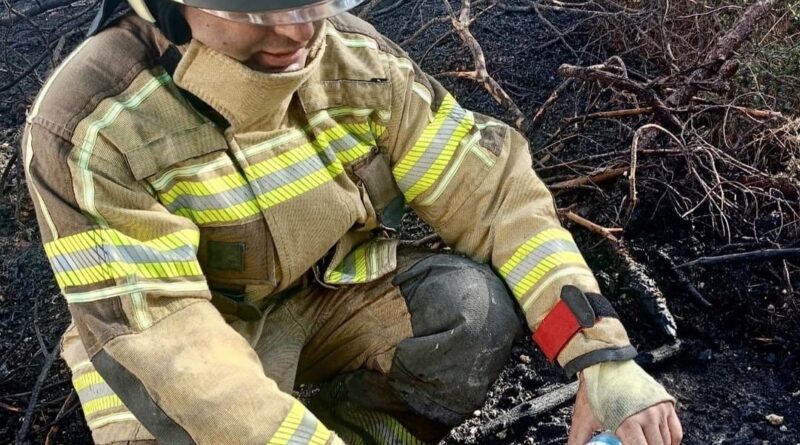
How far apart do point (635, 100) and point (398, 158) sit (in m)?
1.27

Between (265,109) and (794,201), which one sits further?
(794,201)

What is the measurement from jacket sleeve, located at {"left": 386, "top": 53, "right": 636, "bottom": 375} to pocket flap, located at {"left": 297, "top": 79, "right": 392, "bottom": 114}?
0.05 m

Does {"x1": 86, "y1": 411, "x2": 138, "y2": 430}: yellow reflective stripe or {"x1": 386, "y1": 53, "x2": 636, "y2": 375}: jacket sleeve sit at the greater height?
{"x1": 386, "y1": 53, "x2": 636, "y2": 375}: jacket sleeve

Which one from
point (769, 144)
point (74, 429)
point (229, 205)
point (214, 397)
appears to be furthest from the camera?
point (769, 144)

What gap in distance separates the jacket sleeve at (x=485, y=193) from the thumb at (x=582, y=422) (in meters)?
0.11

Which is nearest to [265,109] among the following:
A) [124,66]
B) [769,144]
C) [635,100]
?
[124,66]

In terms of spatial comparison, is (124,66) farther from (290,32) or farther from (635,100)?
(635,100)

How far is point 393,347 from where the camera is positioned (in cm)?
215

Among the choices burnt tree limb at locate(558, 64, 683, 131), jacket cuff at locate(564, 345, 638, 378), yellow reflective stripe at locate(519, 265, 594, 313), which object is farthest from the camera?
burnt tree limb at locate(558, 64, 683, 131)

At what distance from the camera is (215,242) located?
1.89 m

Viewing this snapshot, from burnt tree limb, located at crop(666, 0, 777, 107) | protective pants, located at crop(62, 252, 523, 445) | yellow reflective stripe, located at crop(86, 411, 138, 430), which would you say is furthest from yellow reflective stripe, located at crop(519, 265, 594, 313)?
burnt tree limb, located at crop(666, 0, 777, 107)

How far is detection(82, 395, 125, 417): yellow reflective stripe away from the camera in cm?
186

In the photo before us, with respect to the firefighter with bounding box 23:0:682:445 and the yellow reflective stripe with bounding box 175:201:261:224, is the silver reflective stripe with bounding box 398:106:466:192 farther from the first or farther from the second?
the yellow reflective stripe with bounding box 175:201:261:224

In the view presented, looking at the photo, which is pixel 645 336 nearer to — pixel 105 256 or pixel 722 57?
pixel 722 57
